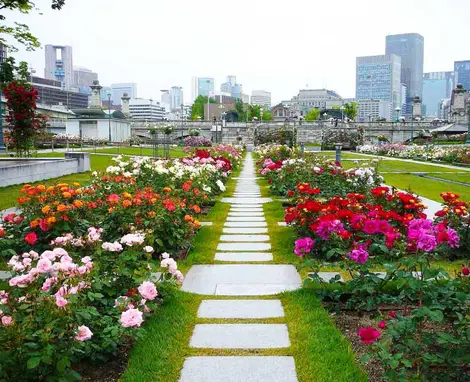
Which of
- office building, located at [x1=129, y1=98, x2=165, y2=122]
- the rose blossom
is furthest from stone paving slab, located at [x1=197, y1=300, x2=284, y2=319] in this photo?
office building, located at [x1=129, y1=98, x2=165, y2=122]

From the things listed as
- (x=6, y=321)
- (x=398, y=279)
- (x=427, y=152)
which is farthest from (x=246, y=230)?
(x=427, y=152)

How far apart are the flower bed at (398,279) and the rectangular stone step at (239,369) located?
1.92ft

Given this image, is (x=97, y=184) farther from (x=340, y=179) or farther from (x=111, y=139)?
(x=111, y=139)

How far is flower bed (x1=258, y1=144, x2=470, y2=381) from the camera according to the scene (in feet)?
9.94

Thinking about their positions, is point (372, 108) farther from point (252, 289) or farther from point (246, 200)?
point (252, 289)

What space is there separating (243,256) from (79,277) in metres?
3.63

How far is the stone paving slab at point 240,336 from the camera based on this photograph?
156 inches

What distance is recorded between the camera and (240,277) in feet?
19.5

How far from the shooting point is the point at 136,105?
182m

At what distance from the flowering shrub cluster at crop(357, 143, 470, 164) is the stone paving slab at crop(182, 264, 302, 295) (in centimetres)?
2354

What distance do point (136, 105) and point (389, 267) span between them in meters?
184

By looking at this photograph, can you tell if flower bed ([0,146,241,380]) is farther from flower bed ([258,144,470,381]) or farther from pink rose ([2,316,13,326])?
flower bed ([258,144,470,381])

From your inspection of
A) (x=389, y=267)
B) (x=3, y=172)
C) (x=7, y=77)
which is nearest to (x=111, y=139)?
(x=7, y=77)

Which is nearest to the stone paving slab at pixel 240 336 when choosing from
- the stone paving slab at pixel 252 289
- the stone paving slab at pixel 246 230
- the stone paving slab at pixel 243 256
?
the stone paving slab at pixel 252 289
